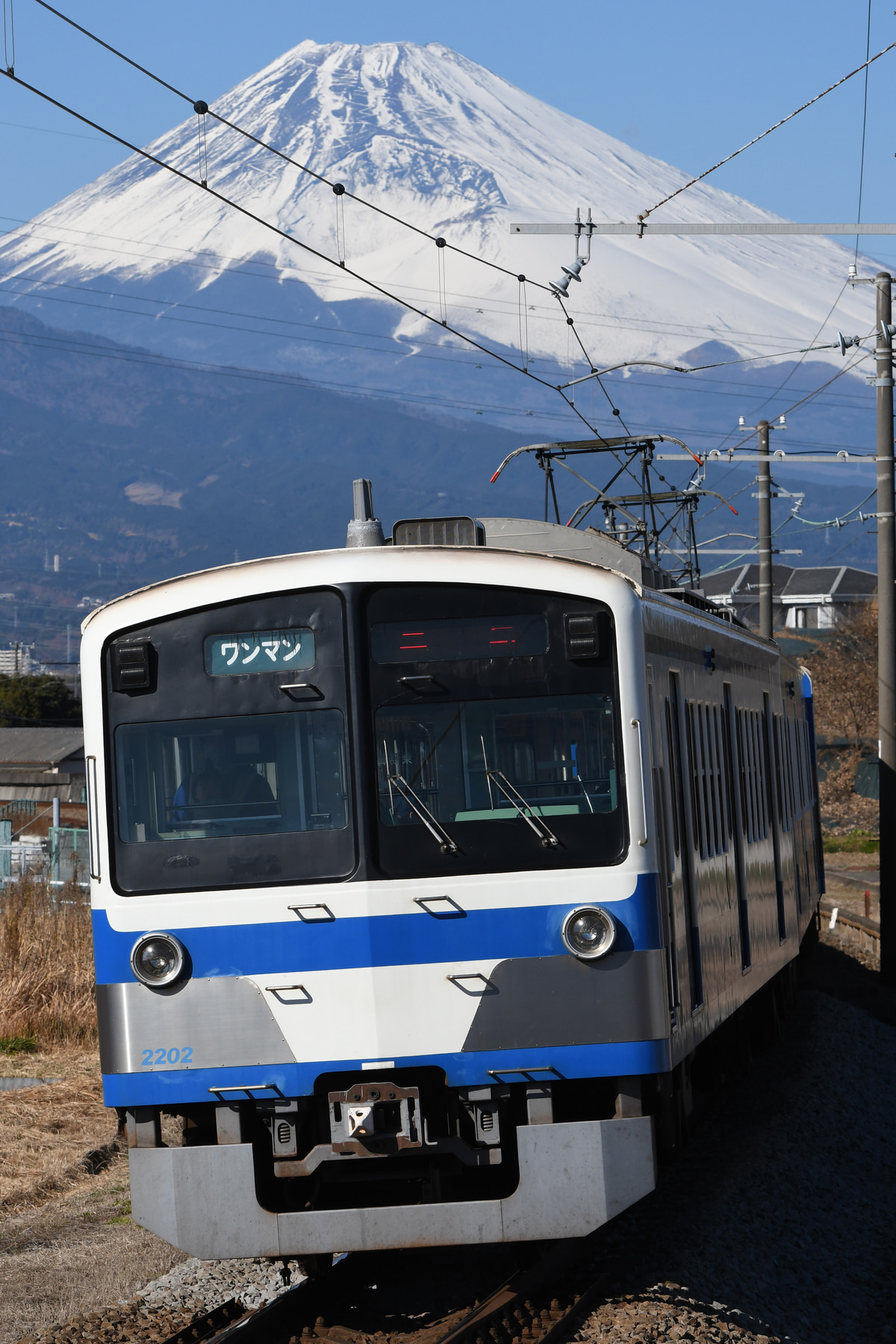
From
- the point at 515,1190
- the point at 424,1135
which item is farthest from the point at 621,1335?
the point at 424,1135

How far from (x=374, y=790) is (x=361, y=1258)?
245cm

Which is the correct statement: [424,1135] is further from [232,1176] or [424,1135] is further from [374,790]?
[374,790]

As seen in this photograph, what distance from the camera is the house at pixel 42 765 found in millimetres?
45812

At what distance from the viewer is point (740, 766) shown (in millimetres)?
9844

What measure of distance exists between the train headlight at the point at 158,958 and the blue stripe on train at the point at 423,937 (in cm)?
25

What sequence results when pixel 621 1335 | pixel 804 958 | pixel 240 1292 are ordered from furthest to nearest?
pixel 804 958 → pixel 240 1292 → pixel 621 1335

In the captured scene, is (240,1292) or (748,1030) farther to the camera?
(748,1030)

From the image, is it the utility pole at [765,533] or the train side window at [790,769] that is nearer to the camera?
the train side window at [790,769]

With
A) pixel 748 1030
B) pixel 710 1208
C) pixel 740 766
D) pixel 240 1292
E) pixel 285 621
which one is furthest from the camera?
pixel 748 1030

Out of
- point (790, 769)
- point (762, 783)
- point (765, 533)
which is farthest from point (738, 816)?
point (765, 533)

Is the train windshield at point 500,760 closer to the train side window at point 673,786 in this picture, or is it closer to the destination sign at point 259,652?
the destination sign at point 259,652

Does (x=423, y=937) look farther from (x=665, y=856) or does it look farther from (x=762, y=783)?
(x=762, y=783)

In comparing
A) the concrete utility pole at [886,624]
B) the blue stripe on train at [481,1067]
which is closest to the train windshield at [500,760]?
the blue stripe on train at [481,1067]

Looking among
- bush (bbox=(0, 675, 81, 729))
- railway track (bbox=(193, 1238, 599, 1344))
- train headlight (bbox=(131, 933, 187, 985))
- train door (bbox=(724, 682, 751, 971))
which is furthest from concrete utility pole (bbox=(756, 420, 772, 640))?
bush (bbox=(0, 675, 81, 729))
